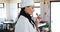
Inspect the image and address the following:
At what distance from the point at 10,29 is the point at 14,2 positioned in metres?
0.97

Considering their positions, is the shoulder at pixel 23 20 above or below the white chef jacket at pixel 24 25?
above

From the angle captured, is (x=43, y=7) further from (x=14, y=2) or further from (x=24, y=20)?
(x=24, y=20)
